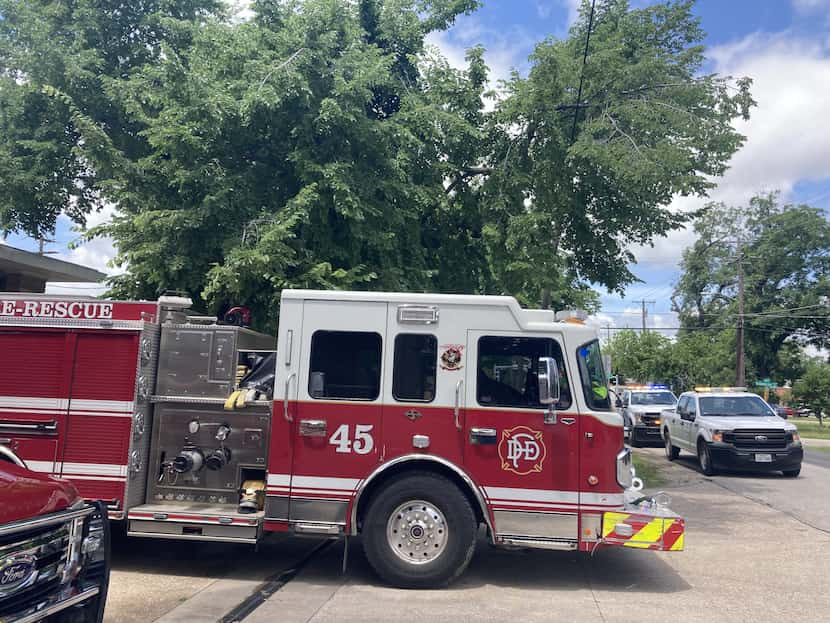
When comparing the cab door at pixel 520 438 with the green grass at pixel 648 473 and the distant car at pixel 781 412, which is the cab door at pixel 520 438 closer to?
the green grass at pixel 648 473

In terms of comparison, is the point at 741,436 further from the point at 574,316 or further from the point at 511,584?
the point at 511,584

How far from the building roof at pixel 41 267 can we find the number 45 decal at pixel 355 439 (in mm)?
8994

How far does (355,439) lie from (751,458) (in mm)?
11327

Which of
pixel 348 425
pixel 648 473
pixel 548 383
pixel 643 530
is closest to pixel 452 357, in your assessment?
pixel 548 383

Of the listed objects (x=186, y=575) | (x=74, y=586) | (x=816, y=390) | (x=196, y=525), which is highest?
(x=816, y=390)

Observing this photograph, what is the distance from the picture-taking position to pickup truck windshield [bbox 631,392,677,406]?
24109mm

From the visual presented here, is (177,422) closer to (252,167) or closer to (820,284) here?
(252,167)

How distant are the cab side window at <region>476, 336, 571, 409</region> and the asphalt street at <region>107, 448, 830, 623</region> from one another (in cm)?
180

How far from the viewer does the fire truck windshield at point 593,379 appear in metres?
6.78

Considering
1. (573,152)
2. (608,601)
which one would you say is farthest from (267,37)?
(608,601)

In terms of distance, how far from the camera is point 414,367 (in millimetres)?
6914

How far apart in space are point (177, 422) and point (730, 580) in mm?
5917

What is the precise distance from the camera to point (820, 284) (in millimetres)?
52594

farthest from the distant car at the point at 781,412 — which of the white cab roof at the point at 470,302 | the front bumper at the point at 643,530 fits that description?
the white cab roof at the point at 470,302
